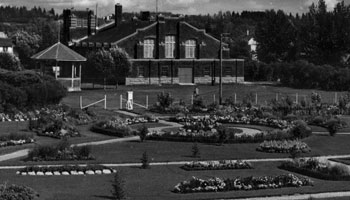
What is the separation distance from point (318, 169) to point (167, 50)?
55609 mm

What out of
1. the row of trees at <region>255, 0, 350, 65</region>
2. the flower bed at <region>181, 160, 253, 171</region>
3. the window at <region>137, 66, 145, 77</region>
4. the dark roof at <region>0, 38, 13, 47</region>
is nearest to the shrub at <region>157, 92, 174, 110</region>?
the flower bed at <region>181, 160, 253, 171</region>

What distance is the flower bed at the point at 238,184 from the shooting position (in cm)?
2159

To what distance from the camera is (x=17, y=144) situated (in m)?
31.9

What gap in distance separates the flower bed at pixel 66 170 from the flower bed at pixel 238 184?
415 centimetres

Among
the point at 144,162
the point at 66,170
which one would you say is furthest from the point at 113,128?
the point at 66,170

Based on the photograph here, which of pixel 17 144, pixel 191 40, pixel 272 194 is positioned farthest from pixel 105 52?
pixel 272 194

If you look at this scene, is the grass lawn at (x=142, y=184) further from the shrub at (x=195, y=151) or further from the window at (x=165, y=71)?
the window at (x=165, y=71)

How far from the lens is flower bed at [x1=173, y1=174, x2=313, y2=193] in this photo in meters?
21.6

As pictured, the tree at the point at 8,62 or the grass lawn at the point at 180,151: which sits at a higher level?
the tree at the point at 8,62

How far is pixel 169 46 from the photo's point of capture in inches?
3174

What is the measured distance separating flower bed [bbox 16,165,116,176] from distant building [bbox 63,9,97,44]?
203ft

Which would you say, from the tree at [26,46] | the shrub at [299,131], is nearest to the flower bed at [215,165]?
the shrub at [299,131]

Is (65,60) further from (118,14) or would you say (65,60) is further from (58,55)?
Answer: (118,14)

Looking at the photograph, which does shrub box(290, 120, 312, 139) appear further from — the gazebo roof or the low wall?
the low wall
